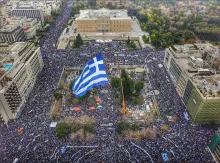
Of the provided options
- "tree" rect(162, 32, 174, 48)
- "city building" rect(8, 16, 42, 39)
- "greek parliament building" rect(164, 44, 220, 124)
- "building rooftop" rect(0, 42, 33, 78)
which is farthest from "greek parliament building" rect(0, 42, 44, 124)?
"tree" rect(162, 32, 174, 48)

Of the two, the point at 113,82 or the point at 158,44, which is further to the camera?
the point at 158,44

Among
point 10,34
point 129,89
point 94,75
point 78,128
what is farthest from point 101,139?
point 10,34

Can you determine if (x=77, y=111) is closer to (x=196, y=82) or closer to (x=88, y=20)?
(x=196, y=82)

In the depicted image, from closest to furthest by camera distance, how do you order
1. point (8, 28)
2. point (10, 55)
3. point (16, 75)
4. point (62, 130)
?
1. point (62, 130)
2. point (16, 75)
3. point (10, 55)
4. point (8, 28)

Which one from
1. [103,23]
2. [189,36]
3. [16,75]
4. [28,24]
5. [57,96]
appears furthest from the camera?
[103,23]

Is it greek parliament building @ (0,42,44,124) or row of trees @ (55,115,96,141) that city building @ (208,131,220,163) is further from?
greek parliament building @ (0,42,44,124)

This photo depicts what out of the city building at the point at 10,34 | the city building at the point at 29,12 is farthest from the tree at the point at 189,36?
the city building at the point at 29,12

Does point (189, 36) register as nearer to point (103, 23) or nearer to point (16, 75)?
point (103, 23)

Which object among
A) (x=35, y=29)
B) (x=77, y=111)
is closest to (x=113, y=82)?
(x=77, y=111)
